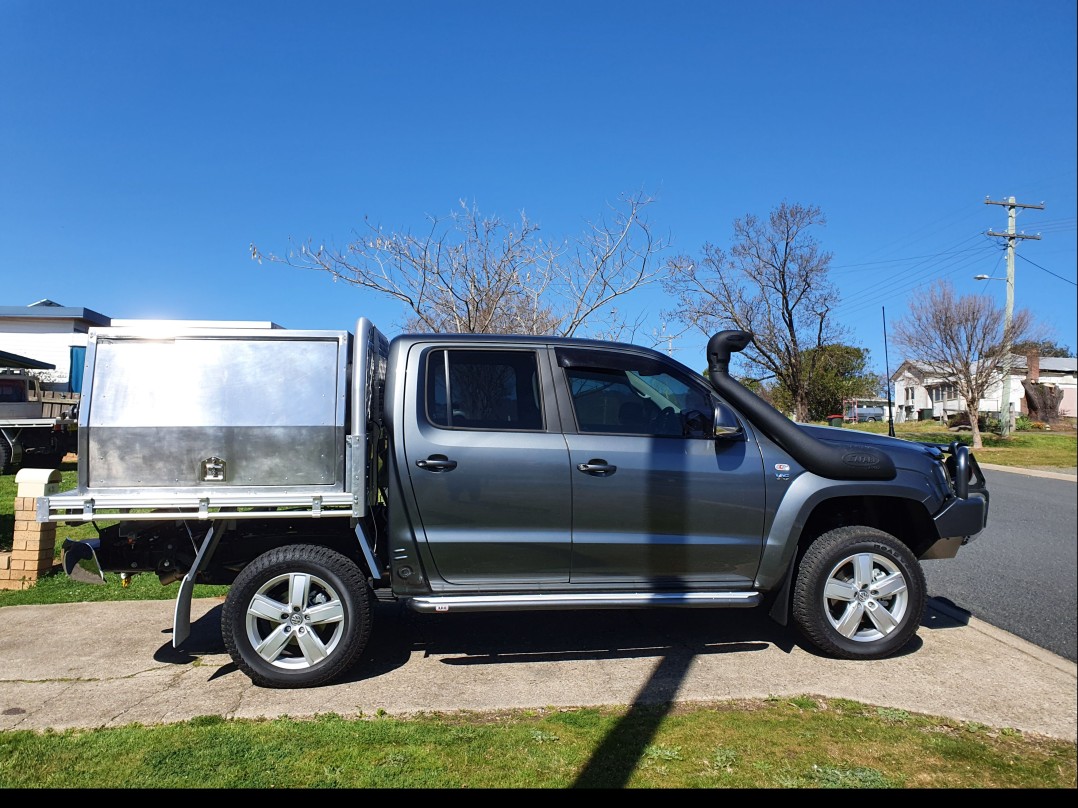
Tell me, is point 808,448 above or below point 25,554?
above

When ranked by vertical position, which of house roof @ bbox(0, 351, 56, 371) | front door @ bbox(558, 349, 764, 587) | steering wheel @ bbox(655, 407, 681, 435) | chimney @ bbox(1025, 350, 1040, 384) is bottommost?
front door @ bbox(558, 349, 764, 587)

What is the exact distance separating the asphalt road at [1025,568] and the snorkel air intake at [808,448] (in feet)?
2.10

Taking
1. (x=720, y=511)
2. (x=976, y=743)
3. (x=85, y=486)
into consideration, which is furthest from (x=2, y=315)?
(x=976, y=743)

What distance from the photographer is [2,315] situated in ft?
19.0

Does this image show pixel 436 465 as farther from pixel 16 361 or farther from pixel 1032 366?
pixel 16 361

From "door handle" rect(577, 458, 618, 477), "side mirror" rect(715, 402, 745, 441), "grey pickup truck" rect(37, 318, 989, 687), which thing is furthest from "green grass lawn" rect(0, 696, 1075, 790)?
"side mirror" rect(715, 402, 745, 441)

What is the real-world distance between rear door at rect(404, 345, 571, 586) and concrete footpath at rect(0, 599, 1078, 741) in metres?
0.66

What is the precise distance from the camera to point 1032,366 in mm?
2615

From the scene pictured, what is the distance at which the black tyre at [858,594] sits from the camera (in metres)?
4.66

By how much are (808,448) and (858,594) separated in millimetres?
971

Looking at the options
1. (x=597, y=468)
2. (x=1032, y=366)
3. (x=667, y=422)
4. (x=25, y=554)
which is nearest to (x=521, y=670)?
(x=597, y=468)

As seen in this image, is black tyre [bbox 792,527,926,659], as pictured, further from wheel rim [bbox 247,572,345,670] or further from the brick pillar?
the brick pillar

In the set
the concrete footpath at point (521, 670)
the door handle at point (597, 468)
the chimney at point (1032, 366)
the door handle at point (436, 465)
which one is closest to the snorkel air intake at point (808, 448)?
the door handle at point (597, 468)

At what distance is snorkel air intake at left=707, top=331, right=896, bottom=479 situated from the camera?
4.65 metres
